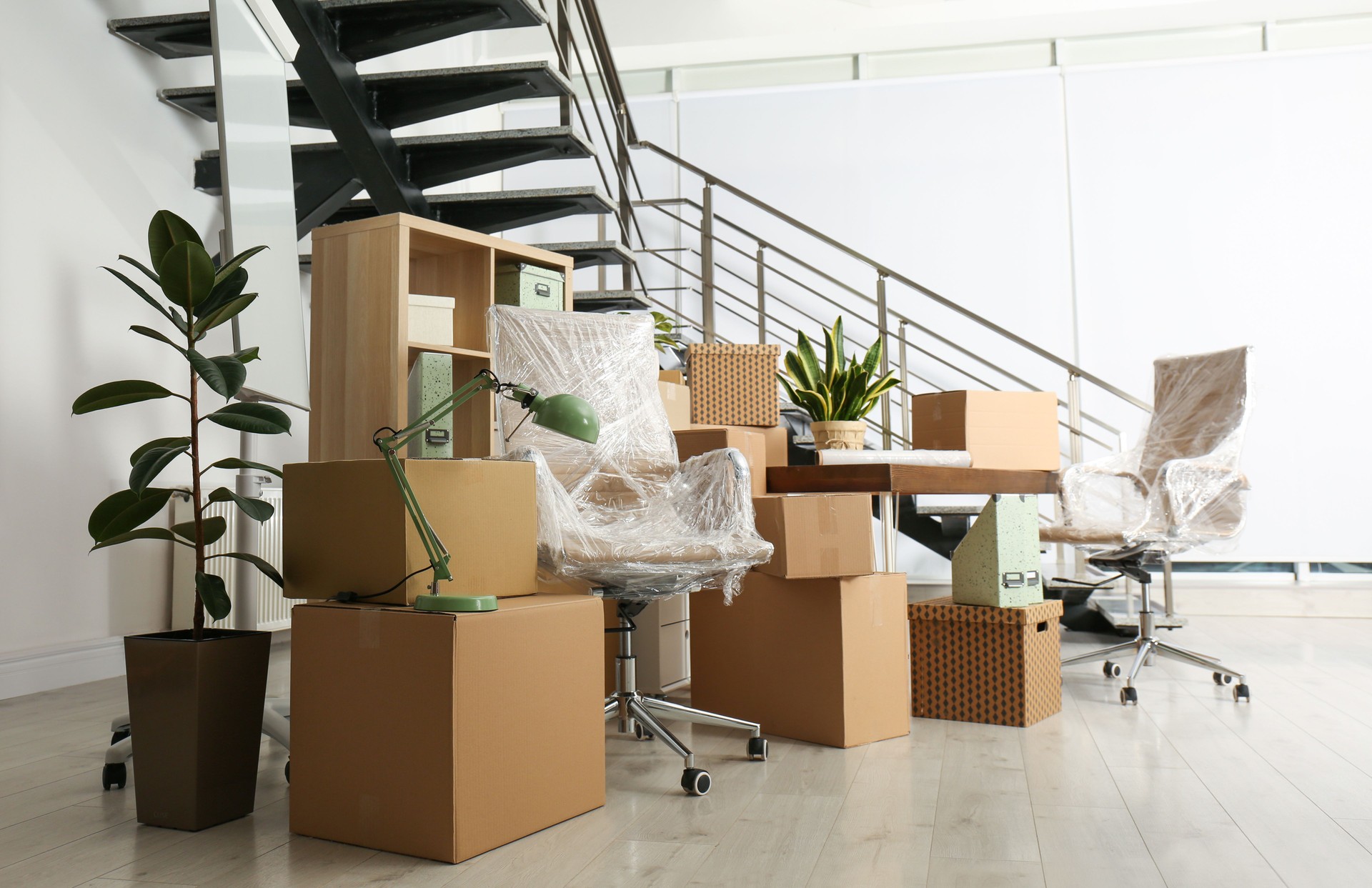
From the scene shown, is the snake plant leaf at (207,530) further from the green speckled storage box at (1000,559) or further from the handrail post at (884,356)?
the handrail post at (884,356)

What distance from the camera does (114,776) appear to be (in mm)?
1863

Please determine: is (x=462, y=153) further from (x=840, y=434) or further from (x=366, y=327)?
(x=840, y=434)

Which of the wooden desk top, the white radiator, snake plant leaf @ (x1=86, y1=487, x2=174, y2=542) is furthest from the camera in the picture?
the white radiator

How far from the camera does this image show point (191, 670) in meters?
1.59

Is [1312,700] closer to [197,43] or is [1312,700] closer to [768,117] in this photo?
[197,43]

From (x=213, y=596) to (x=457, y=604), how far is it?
47cm

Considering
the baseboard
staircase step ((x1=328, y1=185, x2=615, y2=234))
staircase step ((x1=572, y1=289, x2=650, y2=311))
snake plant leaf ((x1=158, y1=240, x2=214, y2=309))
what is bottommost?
the baseboard

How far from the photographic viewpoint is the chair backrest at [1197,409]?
3020mm

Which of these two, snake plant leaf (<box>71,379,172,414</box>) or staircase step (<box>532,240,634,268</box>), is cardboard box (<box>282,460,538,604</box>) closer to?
snake plant leaf (<box>71,379,172,414</box>)

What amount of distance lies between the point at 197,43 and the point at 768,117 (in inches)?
124

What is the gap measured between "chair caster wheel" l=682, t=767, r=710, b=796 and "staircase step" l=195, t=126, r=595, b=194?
1.77 m

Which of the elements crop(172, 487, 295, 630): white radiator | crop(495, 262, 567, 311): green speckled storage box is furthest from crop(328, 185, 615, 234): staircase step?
crop(172, 487, 295, 630): white radiator

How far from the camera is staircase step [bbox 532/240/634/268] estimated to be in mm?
3180

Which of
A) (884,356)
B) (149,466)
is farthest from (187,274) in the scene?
(884,356)
